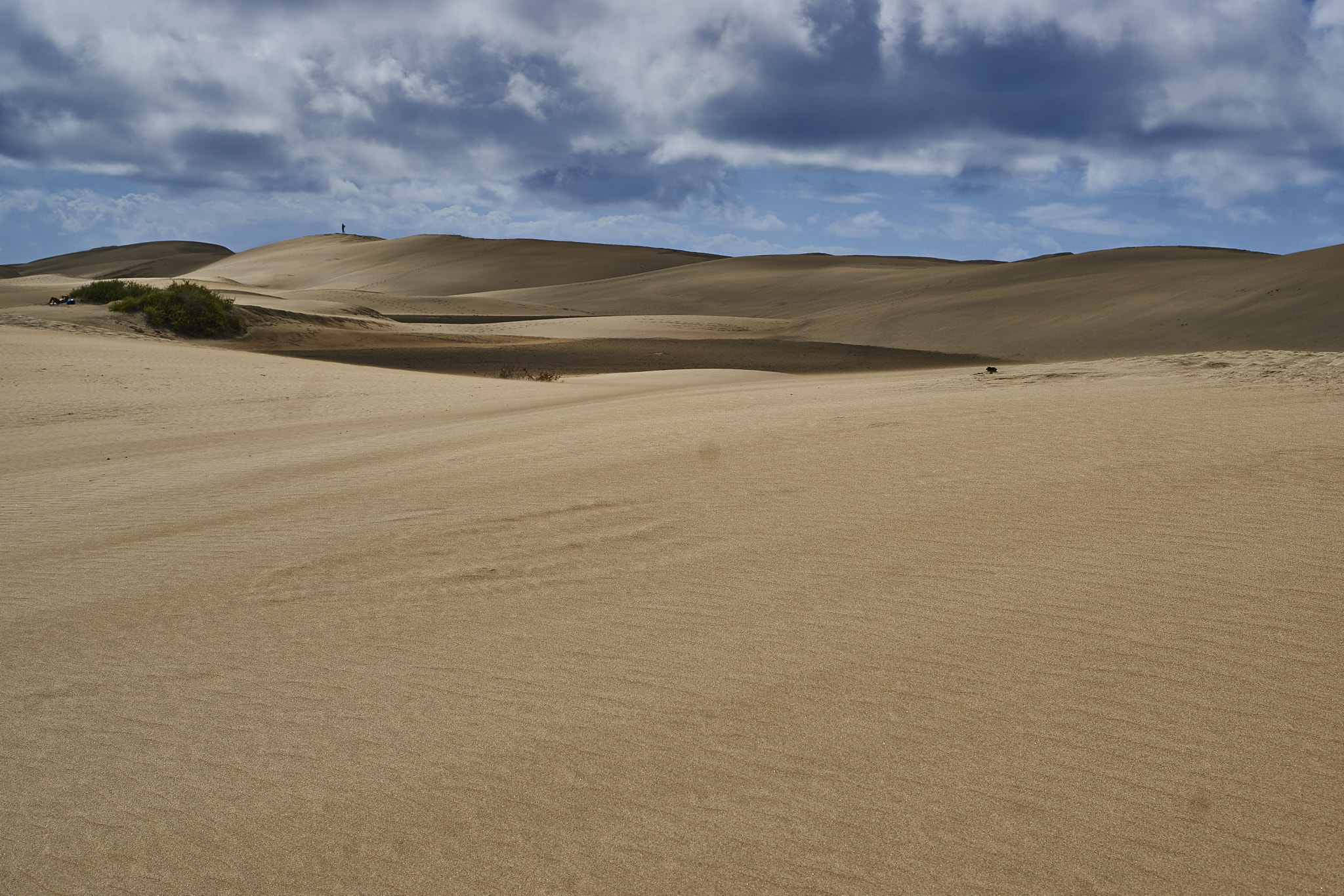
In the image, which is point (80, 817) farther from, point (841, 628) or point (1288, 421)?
point (1288, 421)

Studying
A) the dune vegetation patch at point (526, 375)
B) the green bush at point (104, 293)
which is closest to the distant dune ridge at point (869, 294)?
the green bush at point (104, 293)

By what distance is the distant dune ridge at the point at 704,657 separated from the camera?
8.48 feet

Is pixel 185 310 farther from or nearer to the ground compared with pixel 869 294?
nearer to the ground

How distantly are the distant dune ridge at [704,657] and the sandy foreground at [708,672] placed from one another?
2 cm

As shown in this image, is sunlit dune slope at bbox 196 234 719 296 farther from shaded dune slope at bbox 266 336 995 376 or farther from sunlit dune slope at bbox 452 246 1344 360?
shaded dune slope at bbox 266 336 995 376

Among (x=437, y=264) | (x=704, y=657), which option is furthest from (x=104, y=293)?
(x=437, y=264)

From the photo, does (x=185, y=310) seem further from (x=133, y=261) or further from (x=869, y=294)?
(x=133, y=261)

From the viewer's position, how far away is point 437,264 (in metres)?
80.8

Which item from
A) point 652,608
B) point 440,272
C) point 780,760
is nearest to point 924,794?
point 780,760

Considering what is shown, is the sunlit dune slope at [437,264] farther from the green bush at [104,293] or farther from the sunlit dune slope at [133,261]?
the green bush at [104,293]

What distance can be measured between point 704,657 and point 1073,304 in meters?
31.8

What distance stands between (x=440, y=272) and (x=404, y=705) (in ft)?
254

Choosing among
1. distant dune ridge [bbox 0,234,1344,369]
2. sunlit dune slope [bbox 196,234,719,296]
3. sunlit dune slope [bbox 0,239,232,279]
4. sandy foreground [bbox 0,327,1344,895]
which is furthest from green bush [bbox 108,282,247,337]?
sunlit dune slope [bbox 0,239,232,279]

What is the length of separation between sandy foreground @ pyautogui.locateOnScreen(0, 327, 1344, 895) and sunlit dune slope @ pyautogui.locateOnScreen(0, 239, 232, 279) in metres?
90.9
